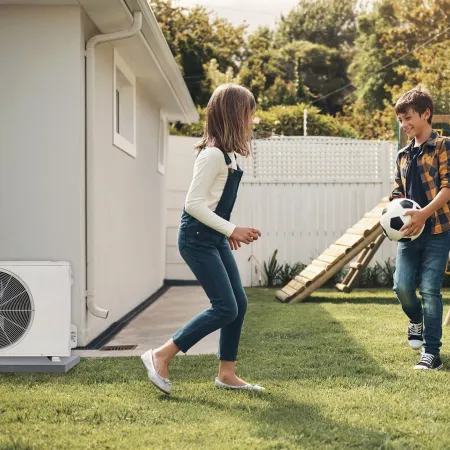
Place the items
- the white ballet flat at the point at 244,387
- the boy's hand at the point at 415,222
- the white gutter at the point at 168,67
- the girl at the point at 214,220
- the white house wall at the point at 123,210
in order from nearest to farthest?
the girl at the point at 214,220
the white ballet flat at the point at 244,387
the boy's hand at the point at 415,222
the white gutter at the point at 168,67
the white house wall at the point at 123,210

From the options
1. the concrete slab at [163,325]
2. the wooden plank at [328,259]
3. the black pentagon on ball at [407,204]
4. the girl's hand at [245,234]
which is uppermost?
the black pentagon on ball at [407,204]

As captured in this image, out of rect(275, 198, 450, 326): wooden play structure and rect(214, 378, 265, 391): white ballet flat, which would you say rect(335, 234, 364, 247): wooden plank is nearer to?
rect(275, 198, 450, 326): wooden play structure

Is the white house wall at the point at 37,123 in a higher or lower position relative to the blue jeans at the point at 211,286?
higher

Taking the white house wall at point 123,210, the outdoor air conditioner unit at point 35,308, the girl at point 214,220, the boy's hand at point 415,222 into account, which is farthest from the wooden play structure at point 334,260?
the girl at point 214,220

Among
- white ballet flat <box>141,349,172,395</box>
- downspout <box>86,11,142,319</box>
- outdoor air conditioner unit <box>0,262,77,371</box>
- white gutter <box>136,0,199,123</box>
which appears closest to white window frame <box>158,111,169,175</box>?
white gutter <box>136,0,199,123</box>

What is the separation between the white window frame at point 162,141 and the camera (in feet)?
34.8

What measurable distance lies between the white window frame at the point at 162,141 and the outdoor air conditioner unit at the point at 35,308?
20.3 feet

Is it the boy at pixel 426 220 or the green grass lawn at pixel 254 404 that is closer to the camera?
the green grass lawn at pixel 254 404

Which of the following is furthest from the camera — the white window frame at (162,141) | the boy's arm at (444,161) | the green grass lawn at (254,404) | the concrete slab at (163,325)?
the white window frame at (162,141)

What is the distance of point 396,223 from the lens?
4.49 metres

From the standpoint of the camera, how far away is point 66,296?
442 centimetres

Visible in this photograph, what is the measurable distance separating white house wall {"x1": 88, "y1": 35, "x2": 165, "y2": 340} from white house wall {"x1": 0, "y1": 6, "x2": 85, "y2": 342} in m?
0.46

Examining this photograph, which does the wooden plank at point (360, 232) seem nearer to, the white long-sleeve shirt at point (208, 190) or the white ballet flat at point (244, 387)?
the white ballet flat at point (244, 387)

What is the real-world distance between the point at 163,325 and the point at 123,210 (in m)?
1.33
